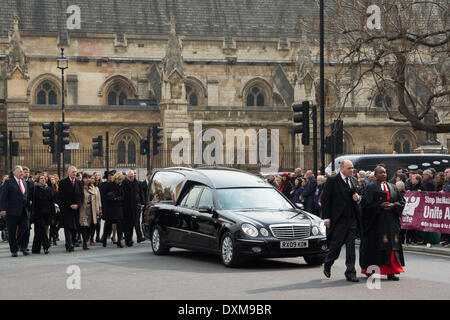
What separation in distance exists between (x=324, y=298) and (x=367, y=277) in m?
2.48

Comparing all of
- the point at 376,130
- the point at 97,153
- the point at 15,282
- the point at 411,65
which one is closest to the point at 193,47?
the point at 376,130

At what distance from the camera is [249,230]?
14.7 metres

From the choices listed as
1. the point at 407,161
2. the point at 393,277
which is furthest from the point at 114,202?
the point at 407,161

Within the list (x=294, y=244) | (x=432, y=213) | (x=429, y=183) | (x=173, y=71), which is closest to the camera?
(x=294, y=244)

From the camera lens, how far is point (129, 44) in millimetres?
53000

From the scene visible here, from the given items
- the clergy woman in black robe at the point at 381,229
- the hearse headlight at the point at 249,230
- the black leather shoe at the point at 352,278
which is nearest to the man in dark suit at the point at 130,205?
the hearse headlight at the point at 249,230

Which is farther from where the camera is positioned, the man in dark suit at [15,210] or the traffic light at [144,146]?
the traffic light at [144,146]

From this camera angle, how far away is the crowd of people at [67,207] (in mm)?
18453

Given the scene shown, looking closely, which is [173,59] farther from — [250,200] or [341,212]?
[341,212]

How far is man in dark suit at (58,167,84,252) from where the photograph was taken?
18938mm

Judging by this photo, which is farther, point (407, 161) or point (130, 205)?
point (407, 161)

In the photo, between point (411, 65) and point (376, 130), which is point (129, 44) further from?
point (411, 65)

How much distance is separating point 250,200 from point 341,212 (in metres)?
3.48

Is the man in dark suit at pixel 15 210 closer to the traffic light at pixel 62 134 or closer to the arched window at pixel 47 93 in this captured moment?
the traffic light at pixel 62 134
